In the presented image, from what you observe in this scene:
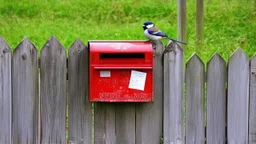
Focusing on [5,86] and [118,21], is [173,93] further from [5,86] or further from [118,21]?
[118,21]

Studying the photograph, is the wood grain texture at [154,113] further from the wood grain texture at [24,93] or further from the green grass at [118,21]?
the green grass at [118,21]

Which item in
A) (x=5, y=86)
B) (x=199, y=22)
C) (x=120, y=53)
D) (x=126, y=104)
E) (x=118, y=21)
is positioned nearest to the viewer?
(x=120, y=53)

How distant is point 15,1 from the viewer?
12.0 m

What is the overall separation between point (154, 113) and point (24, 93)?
1004 millimetres

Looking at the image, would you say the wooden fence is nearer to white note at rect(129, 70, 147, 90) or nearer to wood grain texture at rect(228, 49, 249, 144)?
wood grain texture at rect(228, 49, 249, 144)

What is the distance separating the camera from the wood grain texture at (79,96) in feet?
16.5

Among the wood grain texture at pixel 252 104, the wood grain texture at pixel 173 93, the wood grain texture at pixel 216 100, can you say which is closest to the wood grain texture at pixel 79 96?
the wood grain texture at pixel 173 93

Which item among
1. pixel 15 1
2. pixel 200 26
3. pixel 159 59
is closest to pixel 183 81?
pixel 159 59

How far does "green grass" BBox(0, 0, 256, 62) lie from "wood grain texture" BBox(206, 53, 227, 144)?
3.78m

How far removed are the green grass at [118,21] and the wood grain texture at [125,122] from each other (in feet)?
13.0

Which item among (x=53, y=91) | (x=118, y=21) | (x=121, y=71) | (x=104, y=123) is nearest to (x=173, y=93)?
(x=121, y=71)

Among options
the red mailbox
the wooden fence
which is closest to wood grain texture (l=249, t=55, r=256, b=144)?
the wooden fence

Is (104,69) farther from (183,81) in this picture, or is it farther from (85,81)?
(183,81)

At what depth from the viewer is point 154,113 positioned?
5.14 m
